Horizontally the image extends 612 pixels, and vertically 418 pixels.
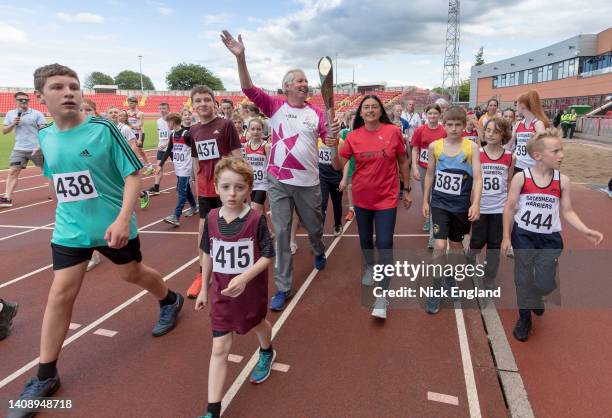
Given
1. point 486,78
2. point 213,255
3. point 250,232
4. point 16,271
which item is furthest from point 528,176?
point 486,78

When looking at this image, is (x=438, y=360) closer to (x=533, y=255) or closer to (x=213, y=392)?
(x=533, y=255)

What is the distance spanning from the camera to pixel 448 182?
3.59 m

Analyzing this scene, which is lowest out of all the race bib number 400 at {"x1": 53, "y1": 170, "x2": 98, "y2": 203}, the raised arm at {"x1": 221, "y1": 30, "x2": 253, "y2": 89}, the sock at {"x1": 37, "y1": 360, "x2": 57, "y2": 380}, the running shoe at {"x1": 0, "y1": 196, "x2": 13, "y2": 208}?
the sock at {"x1": 37, "y1": 360, "x2": 57, "y2": 380}

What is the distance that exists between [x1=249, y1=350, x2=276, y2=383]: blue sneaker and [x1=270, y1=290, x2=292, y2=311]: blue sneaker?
0.91 meters

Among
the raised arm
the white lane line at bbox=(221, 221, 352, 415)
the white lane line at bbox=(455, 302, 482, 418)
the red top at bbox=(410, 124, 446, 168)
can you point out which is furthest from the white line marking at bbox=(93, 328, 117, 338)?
the red top at bbox=(410, 124, 446, 168)

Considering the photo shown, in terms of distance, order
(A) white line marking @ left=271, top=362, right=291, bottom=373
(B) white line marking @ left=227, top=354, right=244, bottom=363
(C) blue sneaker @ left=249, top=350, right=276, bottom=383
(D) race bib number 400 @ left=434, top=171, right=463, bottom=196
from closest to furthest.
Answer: (C) blue sneaker @ left=249, top=350, right=276, bottom=383 → (A) white line marking @ left=271, top=362, right=291, bottom=373 → (B) white line marking @ left=227, top=354, right=244, bottom=363 → (D) race bib number 400 @ left=434, top=171, right=463, bottom=196

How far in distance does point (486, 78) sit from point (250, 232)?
2625 inches

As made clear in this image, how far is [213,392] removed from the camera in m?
2.25

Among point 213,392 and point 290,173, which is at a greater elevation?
point 290,173

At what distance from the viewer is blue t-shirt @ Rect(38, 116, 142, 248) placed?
2.56m

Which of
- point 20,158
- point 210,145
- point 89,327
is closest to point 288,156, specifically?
point 210,145

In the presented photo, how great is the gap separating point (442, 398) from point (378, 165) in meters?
1.99

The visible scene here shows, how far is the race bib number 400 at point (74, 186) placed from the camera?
2574mm

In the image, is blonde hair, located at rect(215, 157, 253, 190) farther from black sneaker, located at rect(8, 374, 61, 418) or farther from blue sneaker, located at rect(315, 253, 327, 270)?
blue sneaker, located at rect(315, 253, 327, 270)
